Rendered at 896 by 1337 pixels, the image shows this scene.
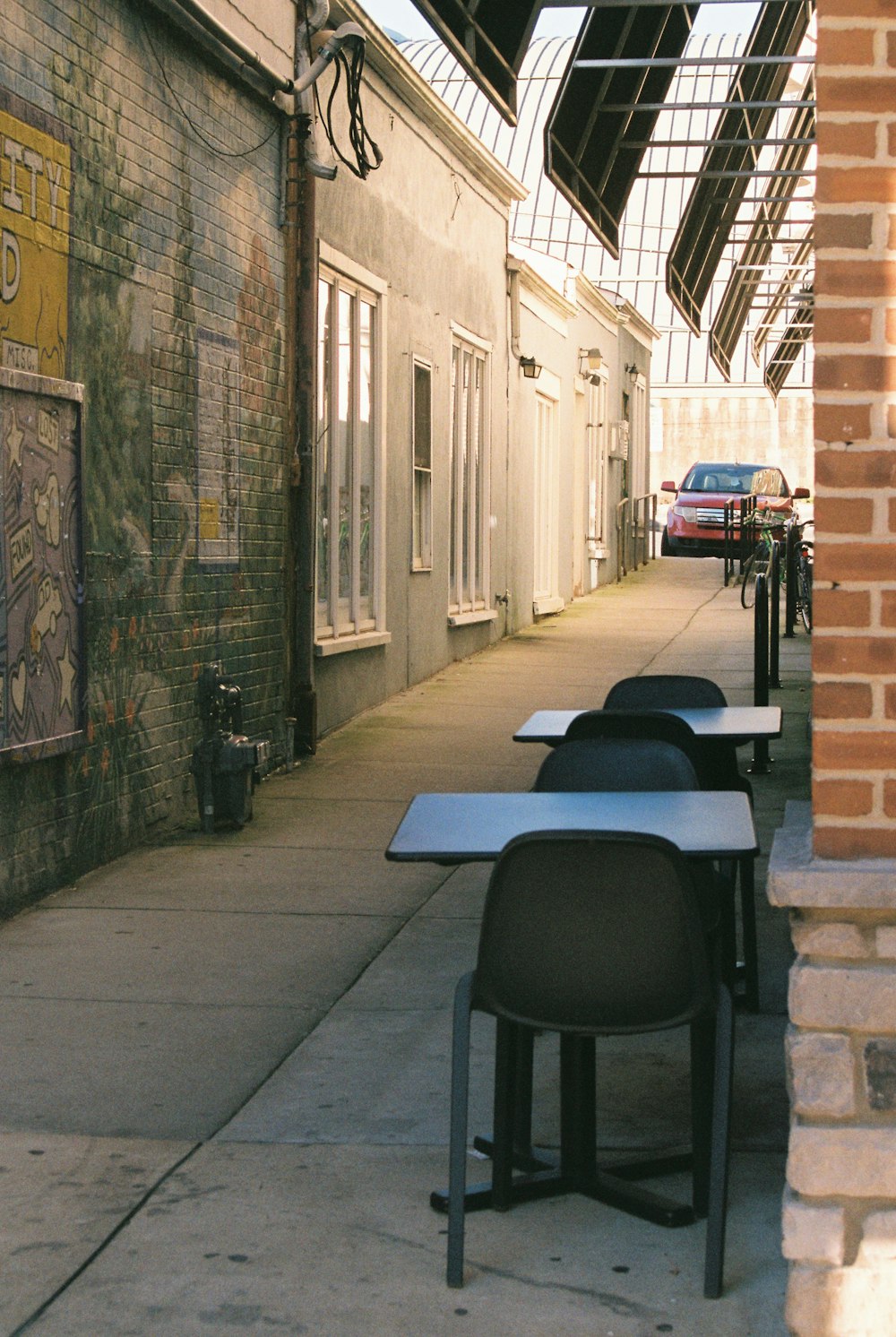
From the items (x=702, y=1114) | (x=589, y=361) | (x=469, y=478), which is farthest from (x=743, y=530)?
(x=702, y=1114)

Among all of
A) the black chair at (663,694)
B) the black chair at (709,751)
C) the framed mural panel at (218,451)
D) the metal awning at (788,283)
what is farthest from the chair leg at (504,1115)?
the metal awning at (788,283)

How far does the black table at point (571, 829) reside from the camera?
4.04 meters

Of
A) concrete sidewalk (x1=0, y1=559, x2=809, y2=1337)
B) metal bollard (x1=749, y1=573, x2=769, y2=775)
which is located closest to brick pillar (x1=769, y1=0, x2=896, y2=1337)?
concrete sidewalk (x1=0, y1=559, x2=809, y2=1337)

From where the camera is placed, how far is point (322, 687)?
11.6 metres

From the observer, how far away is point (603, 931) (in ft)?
12.1

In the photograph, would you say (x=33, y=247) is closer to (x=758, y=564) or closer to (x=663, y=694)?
(x=663, y=694)

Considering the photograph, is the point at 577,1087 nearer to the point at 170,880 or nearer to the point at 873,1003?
the point at 873,1003

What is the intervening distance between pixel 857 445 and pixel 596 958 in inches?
45.4

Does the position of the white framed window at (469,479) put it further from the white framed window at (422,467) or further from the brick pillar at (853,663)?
the brick pillar at (853,663)

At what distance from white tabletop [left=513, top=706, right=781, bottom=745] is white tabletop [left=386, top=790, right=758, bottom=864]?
1054 mm

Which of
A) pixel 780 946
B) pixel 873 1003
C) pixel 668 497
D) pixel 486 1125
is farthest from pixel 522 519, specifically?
pixel 668 497

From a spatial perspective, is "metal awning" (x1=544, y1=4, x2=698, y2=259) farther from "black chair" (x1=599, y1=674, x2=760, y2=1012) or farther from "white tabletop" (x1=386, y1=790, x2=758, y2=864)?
"white tabletop" (x1=386, y1=790, x2=758, y2=864)

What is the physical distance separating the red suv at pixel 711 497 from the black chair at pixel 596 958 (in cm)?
2577

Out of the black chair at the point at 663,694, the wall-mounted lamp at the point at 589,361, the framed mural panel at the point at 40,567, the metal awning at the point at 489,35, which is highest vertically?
the metal awning at the point at 489,35
